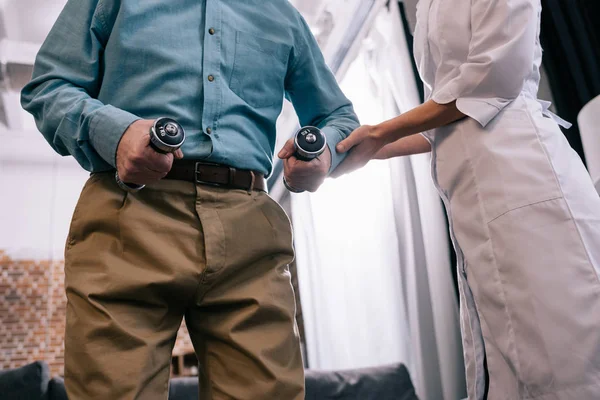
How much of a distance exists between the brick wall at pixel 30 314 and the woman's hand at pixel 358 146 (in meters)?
3.57

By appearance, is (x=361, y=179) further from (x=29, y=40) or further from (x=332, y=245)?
(x=29, y=40)

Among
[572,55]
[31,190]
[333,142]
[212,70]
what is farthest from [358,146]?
[31,190]

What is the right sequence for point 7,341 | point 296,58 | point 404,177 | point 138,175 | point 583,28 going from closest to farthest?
point 138,175, point 296,58, point 583,28, point 404,177, point 7,341

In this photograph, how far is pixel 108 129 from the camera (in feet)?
2.17

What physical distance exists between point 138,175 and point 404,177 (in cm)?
210

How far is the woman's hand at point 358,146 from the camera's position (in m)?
0.92

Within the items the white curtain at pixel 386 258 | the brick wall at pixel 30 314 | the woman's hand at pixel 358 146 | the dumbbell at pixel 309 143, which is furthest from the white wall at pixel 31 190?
the dumbbell at pixel 309 143

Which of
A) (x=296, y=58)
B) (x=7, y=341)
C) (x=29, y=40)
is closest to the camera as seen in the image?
(x=296, y=58)

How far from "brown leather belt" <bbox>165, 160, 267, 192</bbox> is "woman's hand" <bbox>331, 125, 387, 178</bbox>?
201 millimetres

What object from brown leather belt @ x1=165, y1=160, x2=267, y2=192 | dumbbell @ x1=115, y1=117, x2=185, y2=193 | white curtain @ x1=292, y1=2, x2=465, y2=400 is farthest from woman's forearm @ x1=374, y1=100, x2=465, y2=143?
white curtain @ x1=292, y1=2, x2=465, y2=400

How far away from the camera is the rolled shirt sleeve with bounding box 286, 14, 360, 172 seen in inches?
37.4

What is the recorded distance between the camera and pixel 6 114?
4.09 meters

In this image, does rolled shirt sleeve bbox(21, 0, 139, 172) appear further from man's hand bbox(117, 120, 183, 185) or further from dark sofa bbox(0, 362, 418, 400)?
dark sofa bbox(0, 362, 418, 400)

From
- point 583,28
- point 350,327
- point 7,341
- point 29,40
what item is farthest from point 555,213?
point 7,341
